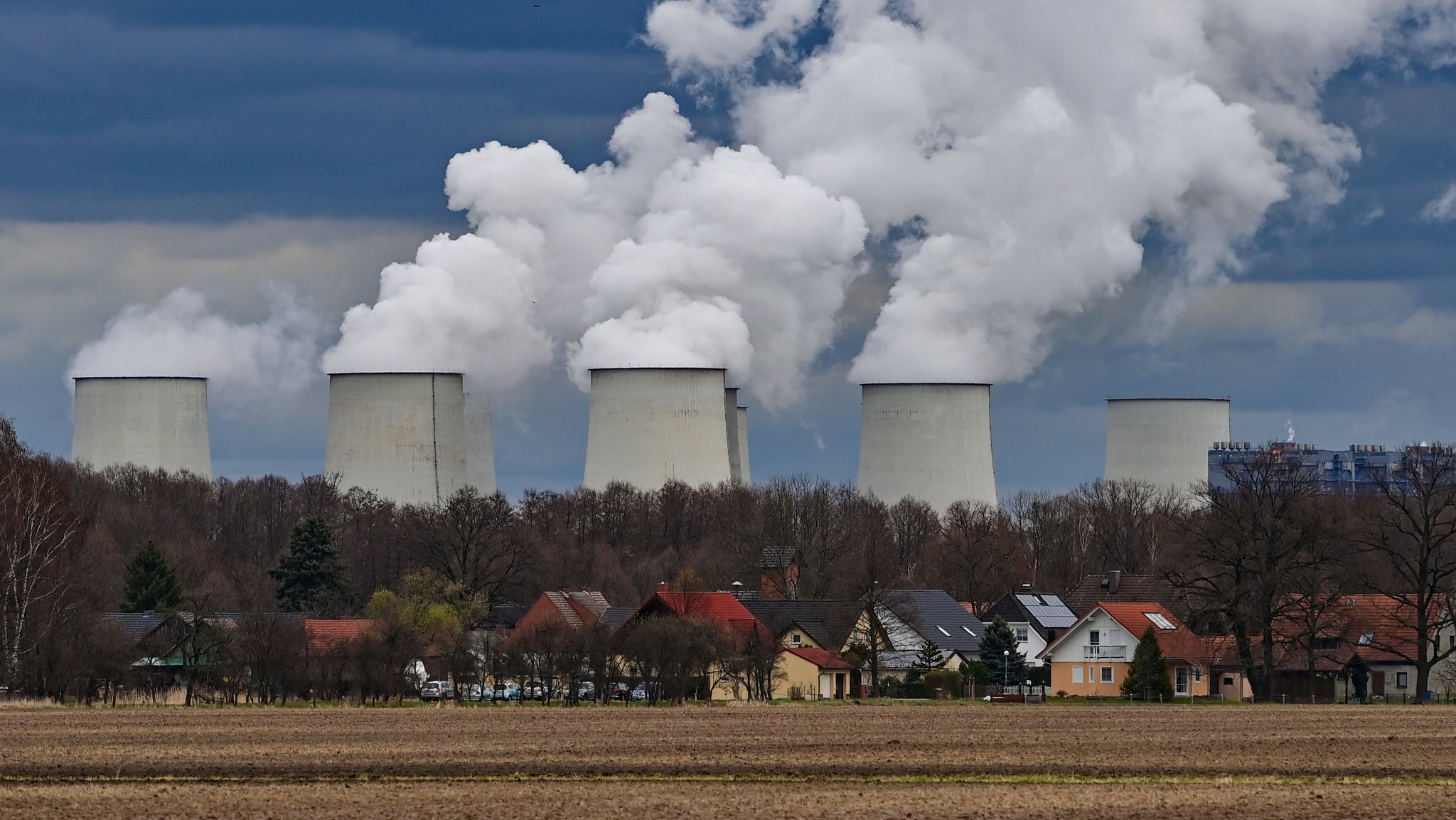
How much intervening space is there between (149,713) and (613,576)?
37099 millimetres

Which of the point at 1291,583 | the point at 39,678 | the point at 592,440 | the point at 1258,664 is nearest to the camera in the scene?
the point at 39,678

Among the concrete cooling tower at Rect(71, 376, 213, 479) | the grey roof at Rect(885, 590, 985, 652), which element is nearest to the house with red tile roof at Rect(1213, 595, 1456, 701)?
the grey roof at Rect(885, 590, 985, 652)

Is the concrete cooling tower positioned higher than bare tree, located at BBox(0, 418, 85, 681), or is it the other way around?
the concrete cooling tower

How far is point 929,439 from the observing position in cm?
6419

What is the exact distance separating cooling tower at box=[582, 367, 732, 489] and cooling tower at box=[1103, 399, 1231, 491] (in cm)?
2073

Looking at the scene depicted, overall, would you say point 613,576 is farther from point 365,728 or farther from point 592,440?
point 365,728

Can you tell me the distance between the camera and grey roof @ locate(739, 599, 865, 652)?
47094 mm

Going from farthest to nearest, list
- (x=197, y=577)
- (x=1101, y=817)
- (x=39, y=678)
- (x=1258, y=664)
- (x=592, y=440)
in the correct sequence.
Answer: (x=197, y=577) → (x=592, y=440) → (x=1258, y=664) → (x=39, y=678) → (x=1101, y=817)

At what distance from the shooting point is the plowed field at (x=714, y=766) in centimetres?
1712

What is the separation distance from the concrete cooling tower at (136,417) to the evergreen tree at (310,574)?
1093 centimetres

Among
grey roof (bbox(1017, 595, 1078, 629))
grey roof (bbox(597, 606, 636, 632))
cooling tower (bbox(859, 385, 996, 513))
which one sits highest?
cooling tower (bbox(859, 385, 996, 513))

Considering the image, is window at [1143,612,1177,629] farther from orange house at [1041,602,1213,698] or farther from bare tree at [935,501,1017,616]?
bare tree at [935,501,1017,616]

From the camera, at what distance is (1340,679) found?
46375 millimetres

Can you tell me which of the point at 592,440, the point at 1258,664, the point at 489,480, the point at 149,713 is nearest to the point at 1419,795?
the point at 149,713
